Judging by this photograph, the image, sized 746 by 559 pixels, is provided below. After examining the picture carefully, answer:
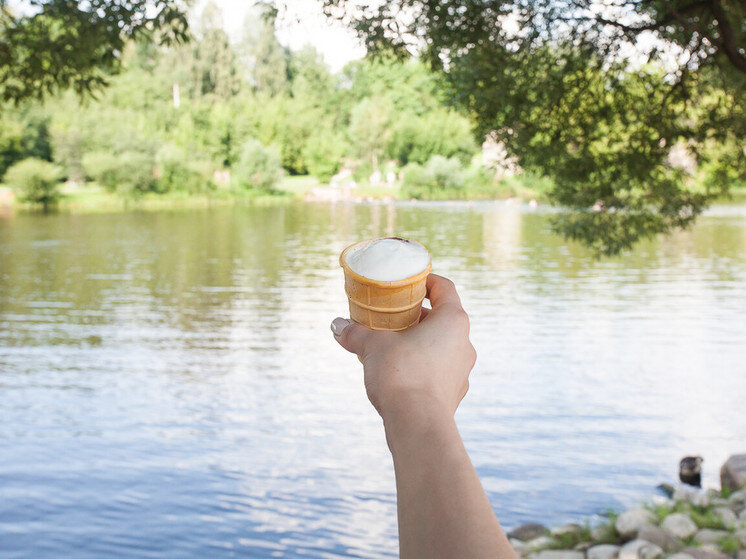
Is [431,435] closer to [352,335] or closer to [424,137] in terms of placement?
[352,335]

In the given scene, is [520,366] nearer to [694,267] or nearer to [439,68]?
[439,68]

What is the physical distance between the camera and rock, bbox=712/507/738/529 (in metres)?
6.26

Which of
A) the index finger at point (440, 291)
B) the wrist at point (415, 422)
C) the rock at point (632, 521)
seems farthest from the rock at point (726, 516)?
the wrist at point (415, 422)

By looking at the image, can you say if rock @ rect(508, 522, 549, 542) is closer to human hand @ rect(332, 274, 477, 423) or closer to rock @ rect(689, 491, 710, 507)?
rock @ rect(689, 491, 710, 507)

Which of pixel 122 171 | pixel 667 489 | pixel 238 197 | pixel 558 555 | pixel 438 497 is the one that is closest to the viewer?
pixel 438 497

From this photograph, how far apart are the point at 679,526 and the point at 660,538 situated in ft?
1.40

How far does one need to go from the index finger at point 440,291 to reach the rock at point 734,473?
6.67 metres

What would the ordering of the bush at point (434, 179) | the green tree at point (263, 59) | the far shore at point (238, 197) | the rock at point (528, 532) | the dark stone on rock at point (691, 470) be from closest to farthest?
the rock at point (528, 532), the dark stone on rock at point (691, 470), the far shore at point (238, 197), the bush at point (434, 179), the green tree at point (263, 59)

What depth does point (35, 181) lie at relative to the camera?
54.8 m

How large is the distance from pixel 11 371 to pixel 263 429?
5.55 m

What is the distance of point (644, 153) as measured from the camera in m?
8.21

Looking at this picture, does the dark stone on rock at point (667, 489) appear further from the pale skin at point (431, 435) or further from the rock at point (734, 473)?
the pale skin at point (431, 435)

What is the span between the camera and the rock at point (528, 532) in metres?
6.79

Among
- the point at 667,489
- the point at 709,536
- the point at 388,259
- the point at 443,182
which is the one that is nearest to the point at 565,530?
the point at 709,536
